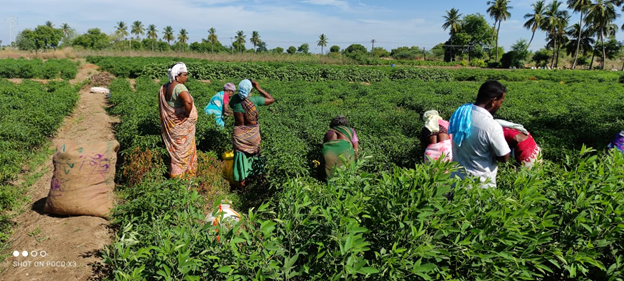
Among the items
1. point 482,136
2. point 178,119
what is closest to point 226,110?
point 178,119

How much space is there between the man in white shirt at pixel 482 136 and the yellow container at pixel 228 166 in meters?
3.74

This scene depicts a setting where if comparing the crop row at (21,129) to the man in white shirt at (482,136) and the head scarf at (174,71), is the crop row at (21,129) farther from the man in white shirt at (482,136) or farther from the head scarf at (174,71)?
the man in white shirt at (482,136)

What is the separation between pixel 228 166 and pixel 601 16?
59810 mm

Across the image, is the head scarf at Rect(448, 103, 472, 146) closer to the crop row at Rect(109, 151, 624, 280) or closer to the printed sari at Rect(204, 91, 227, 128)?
the crop row at Rect(109, 151, 624, 280)

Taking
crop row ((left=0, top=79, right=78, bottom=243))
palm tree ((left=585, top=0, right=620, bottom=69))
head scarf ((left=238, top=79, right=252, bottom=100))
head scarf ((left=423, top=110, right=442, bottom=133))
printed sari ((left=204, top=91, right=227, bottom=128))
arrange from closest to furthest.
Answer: head scarf ((left=423, top=110, right=442, bottom=133))
crop row ((left=0, top=79, right=78, bottom=243))
head scarf ((left=238, top=79, right=252, bottom=100))
printed sari ((left=204, top=91, right=227, bottom=128))
palm tree ((left=585, top=0, right=620, bottom=69))

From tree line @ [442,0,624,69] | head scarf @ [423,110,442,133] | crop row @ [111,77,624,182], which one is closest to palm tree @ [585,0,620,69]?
tree line @ [442,0,624,69]

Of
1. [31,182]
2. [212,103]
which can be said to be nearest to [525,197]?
[212,103]

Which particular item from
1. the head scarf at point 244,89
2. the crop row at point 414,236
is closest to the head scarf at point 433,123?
the crop row at point 414,236

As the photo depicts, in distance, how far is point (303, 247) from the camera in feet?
6.53

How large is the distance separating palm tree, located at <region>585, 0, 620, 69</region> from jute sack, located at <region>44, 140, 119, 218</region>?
6130cm

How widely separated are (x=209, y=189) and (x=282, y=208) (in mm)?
3311

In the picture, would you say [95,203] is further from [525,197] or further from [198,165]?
[525,197]

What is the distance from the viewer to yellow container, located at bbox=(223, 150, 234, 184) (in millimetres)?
5894

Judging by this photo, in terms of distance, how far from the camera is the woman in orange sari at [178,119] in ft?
15.8
